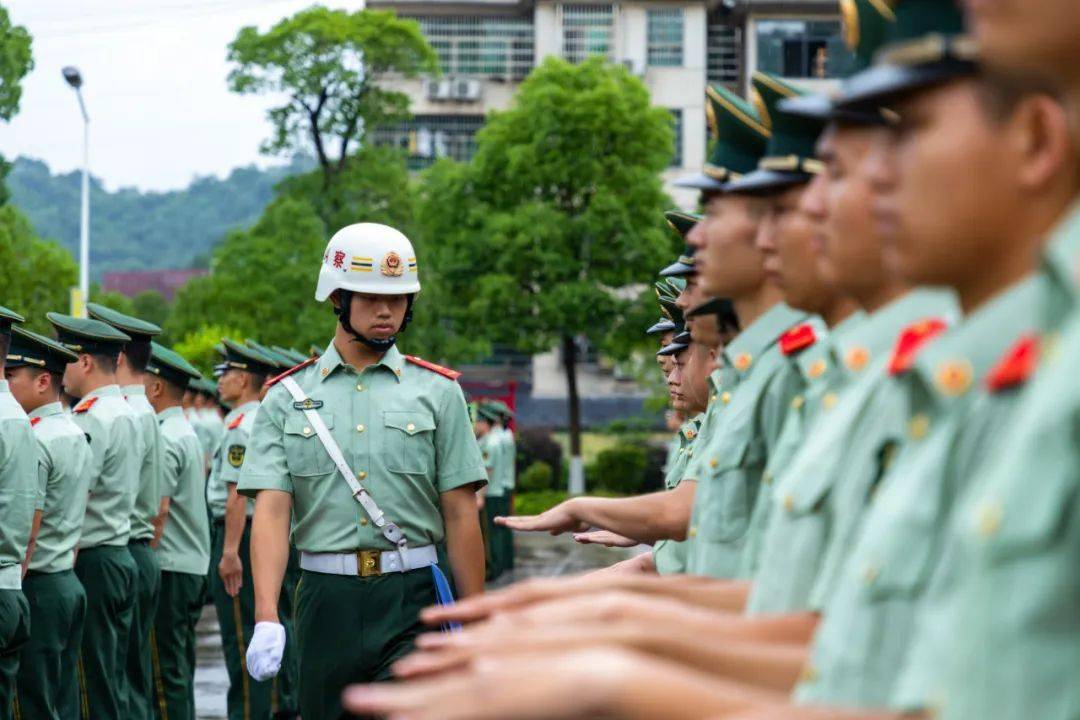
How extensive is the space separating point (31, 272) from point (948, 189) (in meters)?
31.7

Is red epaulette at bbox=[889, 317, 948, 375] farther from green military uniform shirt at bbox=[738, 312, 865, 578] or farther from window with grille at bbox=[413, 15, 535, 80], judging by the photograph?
window with grille at bbox=[413, 15, 535, 80]

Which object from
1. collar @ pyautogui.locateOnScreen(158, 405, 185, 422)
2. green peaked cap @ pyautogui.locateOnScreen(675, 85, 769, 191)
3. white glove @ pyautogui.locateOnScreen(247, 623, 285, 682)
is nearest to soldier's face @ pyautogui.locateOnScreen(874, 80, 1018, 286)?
green peaked cap @ pyautogui.locateOnScreen(675, 85, 769, 191)

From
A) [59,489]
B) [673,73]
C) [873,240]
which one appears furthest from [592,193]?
[873,240]

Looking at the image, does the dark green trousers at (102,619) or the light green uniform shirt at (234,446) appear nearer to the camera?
the dark green trousers at (102,619)

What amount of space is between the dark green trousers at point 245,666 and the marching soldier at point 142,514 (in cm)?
71

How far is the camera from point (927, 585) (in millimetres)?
2396

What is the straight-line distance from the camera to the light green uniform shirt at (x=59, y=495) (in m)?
8.68

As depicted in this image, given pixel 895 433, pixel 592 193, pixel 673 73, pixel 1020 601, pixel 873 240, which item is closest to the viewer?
pixel 1020 601

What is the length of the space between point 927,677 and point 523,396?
50.6 meters

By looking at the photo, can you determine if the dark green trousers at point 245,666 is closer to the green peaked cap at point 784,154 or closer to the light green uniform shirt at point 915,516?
the green peaked cap at point 784,154

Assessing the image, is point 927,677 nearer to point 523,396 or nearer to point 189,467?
point 189,467

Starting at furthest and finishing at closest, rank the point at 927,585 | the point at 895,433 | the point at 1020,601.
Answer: the point at 895,433
the point at 927,585
the point at 1020,601

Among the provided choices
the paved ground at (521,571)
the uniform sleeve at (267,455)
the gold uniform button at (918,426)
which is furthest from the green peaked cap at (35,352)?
the gold uniform button at (918,426)

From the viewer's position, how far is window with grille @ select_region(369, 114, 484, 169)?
53.7 metres
